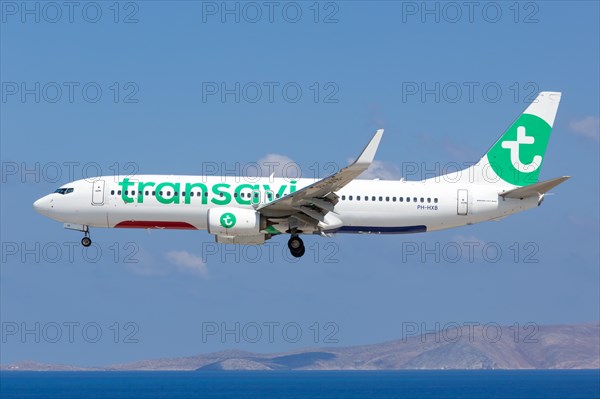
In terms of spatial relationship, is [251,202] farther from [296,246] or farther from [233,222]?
[296,246]

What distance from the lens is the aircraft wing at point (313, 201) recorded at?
5469cm

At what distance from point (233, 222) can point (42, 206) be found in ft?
39.8

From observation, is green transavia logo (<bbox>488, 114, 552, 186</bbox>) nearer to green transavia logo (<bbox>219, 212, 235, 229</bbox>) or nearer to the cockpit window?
green transavia logo (<bbox>219, 212, 235, 229</bbox>)

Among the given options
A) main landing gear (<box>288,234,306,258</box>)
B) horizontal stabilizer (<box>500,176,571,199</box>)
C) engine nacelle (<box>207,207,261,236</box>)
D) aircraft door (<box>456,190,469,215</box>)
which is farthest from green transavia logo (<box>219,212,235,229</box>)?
horizontal stabilizer (<box>500,176,571,199</box>)

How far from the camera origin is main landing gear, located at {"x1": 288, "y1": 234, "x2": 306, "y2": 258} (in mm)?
59938

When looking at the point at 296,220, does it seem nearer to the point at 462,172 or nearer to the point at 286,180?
the point at 286,180

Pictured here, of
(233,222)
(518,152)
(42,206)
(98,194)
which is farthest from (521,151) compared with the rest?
(42,206)

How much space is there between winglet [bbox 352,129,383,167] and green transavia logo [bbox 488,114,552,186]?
48.9ft

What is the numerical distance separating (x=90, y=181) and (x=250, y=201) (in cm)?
950

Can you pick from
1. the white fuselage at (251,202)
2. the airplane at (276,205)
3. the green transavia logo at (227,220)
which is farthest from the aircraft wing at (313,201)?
the green transavia logo at (227,220)

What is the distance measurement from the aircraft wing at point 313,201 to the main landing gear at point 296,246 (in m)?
1.28

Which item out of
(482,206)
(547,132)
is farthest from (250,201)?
(547,132)

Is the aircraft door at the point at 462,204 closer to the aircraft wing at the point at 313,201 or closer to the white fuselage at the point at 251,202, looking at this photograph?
the white fuselage at the point at 251,202

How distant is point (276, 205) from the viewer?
188 ft
